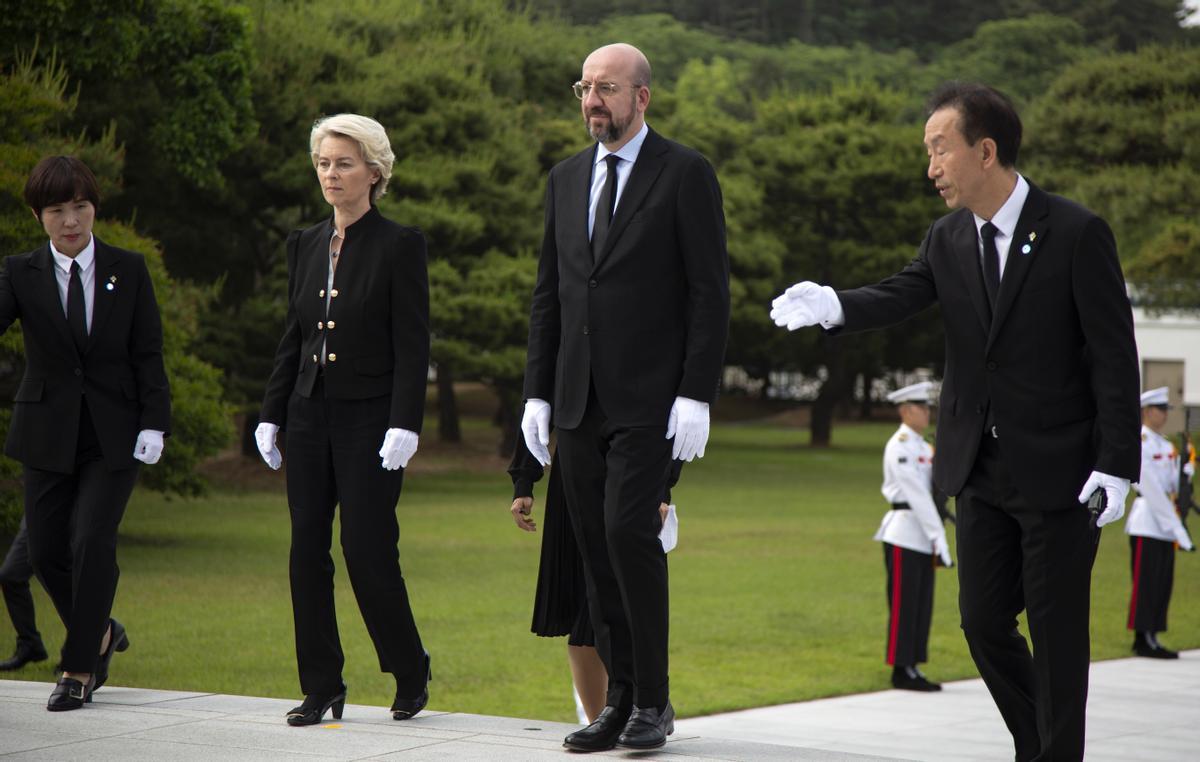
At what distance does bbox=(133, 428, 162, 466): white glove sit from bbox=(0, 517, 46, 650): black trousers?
6.02 ft

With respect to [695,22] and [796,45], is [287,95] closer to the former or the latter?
[796,45]

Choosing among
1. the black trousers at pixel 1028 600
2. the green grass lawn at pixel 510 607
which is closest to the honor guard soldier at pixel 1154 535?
the green grass lawn at pixel 510 607

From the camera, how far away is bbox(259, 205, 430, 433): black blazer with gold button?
559 centimetres

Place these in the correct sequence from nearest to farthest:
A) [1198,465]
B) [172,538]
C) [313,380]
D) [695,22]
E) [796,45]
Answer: [313,380] < [172,538] < [1198,465] < [796,45] < [695,22]

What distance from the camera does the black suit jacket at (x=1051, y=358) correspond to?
4562 mm

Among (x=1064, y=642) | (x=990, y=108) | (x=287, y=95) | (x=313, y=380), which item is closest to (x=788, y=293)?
(x=990, y=108)

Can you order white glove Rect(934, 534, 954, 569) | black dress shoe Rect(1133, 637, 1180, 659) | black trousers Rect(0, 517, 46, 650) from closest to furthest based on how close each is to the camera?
black trousers Rect(0, 517, 46, 650) < white glove Rect(934, 534, 954, 569) < black dress shoe Rect(1133, 637, 1180, 659)

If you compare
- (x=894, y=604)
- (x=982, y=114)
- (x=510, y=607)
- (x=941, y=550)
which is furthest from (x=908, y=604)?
(x=982, y=114)

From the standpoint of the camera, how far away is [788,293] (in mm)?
4895

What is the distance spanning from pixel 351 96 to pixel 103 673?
21.6 meters

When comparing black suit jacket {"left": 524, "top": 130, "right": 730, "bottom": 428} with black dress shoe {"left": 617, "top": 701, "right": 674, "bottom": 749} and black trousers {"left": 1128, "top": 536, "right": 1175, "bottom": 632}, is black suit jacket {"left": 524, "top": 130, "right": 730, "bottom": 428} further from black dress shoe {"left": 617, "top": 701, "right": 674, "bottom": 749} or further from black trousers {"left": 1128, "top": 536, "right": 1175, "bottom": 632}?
black trousers {"left": 1128, "top": 536, "right": 1175, "bottom": 632}

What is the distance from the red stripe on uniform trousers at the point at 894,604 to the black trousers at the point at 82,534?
17.3 ft

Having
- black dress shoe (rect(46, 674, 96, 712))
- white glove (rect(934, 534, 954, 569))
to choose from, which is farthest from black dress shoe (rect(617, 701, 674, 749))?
white glove (rect(934, 534, 954, 569))

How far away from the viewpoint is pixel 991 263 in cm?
483
